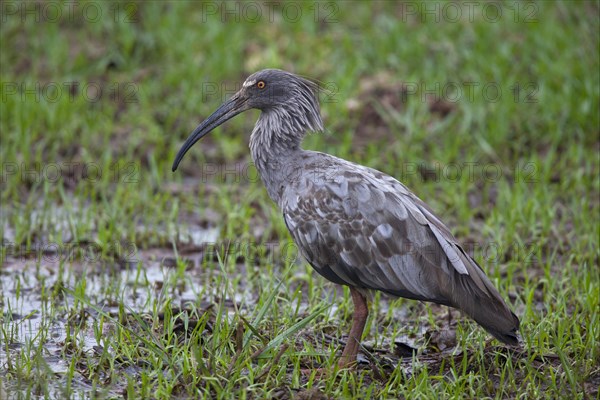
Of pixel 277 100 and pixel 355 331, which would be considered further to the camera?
pixel 277 100

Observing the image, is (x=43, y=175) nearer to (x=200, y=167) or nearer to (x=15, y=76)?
(x=200, y=167)

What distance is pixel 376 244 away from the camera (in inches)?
230

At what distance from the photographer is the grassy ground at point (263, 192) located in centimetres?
567

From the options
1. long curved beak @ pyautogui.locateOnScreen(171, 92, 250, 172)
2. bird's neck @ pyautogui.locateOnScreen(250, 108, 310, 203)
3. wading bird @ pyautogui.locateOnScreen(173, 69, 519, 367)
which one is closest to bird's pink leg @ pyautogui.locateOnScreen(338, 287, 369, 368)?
wading bird @ pyautogui.locateOnScreen(173, 69, 519, 367)

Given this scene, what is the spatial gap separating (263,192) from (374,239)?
3184 mm

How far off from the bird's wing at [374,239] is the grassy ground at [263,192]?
30 centimetres

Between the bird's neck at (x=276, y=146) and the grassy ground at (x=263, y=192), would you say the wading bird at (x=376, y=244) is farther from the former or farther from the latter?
the grassy ground at (x=263, y=192)

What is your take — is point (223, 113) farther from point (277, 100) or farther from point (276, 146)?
point (276, 146)

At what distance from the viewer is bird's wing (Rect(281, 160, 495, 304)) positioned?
5.79 metres

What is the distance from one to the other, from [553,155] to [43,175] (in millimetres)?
4826

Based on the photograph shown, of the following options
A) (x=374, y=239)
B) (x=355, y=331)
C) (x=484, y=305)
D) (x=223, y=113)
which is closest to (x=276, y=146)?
(x=223, y=113)

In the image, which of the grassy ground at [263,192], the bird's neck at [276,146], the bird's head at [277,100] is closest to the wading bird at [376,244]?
the bird's neck at [276,146]

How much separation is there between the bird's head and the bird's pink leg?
4.04 ft

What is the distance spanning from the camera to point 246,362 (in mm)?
5375
